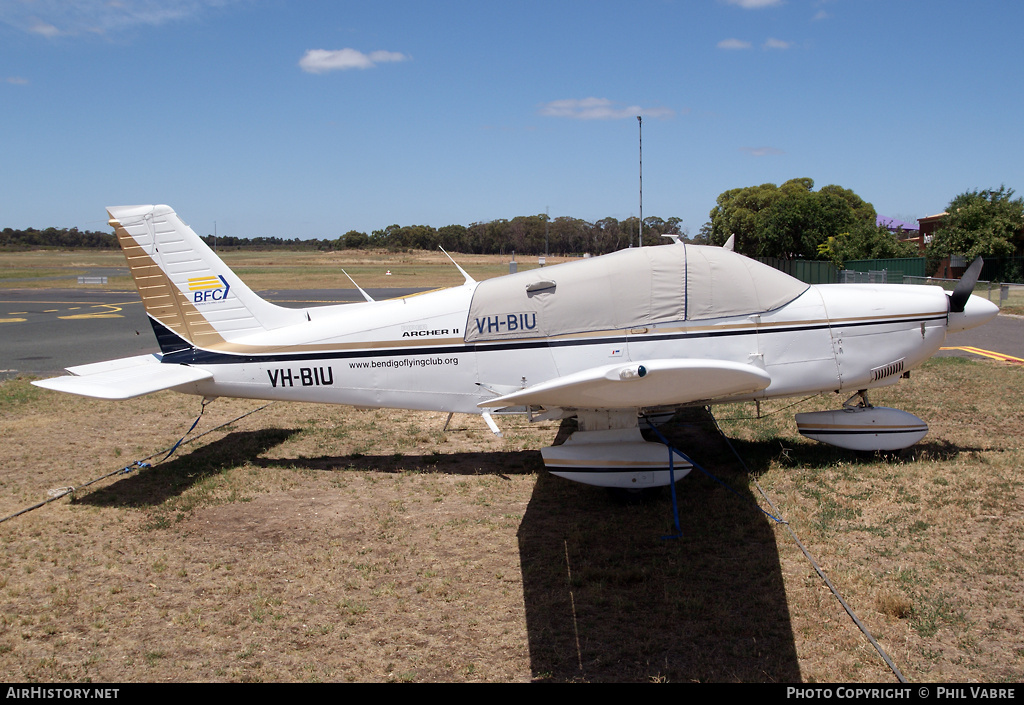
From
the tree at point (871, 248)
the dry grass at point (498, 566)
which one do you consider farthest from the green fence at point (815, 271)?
the dry grass at point (498, 566)

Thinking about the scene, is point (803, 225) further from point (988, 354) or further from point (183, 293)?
point (183, 293)

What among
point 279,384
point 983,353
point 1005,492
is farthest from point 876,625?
point 983,353

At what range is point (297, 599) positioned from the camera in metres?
5.05

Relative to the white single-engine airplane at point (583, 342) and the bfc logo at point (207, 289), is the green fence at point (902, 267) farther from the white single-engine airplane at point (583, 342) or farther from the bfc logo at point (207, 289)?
the bfc logo at point (207, 289)

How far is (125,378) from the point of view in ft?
24.6

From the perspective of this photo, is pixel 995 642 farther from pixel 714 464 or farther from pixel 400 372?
pixel 400 372

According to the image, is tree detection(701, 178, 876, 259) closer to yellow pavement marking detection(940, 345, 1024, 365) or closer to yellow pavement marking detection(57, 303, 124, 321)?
yellow pavement marking detection(940, 345, 1024, 365)

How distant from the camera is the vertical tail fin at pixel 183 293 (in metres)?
8.15

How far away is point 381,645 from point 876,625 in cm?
332

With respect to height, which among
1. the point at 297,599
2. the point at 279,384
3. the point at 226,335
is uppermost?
the point at 226,335

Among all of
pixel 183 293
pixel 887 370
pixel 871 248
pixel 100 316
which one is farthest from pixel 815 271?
pixel 183 293

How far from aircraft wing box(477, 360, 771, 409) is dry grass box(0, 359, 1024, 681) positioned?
52.6 inches

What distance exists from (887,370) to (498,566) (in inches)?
190

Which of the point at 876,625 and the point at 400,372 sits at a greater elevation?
the point at 400,372
